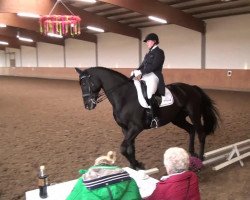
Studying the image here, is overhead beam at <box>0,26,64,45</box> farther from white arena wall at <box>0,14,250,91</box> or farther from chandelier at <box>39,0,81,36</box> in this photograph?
chandelier at <box>39,0,81,36</box>

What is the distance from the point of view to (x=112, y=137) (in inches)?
242

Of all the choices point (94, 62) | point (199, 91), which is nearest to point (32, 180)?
point (199, 91)

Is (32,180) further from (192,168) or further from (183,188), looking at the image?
(183,188)

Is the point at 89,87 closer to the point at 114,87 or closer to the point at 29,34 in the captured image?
the point at 114,87

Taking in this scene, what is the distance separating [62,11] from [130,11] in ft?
12.5

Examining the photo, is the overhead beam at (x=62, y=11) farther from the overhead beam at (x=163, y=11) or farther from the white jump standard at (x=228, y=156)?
the white jump standard at (x=228, y=156)

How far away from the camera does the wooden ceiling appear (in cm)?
1196

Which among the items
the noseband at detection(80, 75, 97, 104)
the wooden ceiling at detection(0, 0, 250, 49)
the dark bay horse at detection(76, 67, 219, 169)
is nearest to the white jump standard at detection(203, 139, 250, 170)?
the dark bay horse at detection(76, 67, 219, 169)

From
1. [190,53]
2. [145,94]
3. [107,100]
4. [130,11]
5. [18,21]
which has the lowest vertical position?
[107,100]

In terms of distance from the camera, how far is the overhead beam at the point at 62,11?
11422 mm

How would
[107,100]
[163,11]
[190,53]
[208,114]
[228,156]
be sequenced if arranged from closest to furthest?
1. [228,156]
2. [208,114]
3. [107,100]
4. [163,11]
5. [190,53]

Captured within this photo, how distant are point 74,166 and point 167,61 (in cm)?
1445

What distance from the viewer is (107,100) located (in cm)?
1226

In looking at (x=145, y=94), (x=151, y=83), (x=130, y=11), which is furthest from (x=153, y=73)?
(x=130, y=11)
